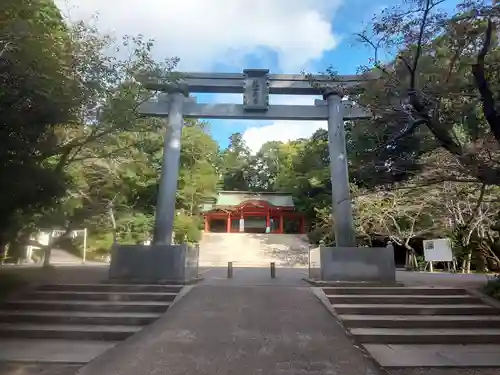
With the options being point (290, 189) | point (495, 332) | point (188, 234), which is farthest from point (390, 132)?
point (290, 189)

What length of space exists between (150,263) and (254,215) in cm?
2618

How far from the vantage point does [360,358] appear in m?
4.95

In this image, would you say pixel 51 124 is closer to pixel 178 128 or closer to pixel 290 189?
pixel 178 128

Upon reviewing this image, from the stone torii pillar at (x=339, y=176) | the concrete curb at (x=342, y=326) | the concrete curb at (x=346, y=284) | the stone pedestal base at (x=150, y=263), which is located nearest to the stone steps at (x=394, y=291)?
the concrete curb at (x=342, y=326)

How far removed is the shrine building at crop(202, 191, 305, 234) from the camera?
114 feet

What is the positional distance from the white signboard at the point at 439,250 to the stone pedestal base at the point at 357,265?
26.8 ft

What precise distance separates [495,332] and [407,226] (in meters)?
15.0

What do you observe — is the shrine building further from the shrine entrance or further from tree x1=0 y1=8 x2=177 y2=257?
tree x1=0 y1=8 x2=177 y2=257

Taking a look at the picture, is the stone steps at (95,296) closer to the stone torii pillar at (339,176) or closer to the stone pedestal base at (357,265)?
the stone pedestal base at (357,265)

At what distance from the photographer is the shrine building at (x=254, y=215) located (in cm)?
3466

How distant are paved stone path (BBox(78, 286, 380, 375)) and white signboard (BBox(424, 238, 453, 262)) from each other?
37.7 feet

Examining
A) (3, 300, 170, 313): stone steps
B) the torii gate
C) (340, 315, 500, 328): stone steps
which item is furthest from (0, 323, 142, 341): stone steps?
the torii gate

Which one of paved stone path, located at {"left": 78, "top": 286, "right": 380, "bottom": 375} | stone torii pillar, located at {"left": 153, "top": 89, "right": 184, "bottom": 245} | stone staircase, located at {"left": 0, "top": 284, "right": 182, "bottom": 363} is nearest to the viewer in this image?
paved stone path, located at {"left": 78, "top": 286, "right": 380, "bottom": 375}

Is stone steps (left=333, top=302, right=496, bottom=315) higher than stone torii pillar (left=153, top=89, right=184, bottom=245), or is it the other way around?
stone torii pillar (left=153, top=89, right=184, bottom=245)
